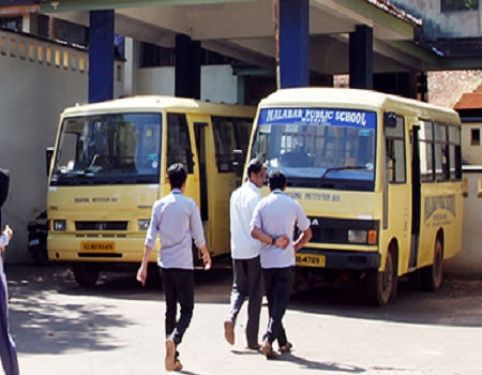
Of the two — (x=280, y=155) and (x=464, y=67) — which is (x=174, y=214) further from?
(x=464, y=67)

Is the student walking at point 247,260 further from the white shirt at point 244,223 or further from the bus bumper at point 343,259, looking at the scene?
the bus bumper at point 343,259

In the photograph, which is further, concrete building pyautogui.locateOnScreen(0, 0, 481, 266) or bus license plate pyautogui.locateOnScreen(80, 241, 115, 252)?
concrete building pyautogui.locateOnScreen(0, 0, 481, 266)

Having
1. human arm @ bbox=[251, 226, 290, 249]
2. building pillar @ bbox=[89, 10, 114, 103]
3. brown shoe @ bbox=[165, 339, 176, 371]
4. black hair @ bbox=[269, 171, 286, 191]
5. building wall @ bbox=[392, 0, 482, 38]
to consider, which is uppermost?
building wall @ bbox=[392, 0, 482, 38]

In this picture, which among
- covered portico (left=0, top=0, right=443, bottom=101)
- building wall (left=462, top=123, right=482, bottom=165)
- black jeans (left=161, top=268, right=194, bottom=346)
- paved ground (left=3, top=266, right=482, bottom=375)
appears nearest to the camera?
black jeans (left=161, top=268, right=194, bottom=346)

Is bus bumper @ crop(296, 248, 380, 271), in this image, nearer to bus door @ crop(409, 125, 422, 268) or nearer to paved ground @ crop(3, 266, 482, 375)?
paved ground @ crop(3, 266, 482, 375)

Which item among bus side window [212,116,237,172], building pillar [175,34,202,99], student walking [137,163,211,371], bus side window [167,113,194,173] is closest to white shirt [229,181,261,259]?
student walking [137,163,211,371]

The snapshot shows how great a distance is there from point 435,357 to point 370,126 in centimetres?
424

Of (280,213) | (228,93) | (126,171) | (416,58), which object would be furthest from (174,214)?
(228,93)

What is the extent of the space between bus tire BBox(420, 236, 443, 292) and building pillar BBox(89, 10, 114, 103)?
689 centimetres

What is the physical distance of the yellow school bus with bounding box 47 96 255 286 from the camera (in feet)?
52.9

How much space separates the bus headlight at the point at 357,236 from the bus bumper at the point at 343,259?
0.53 feet

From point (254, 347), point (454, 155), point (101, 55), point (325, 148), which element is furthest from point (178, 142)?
point (254, 347)

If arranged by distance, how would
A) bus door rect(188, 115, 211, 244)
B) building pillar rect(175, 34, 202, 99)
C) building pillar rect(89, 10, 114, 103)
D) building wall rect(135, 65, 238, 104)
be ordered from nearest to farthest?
bus door rect(188, 115, 211, 244) → building pillar rect(89, 10, 114, 103) → building pillar rect(175, 34, 202, 99) → building wall rect(135, 65, 238, 104)

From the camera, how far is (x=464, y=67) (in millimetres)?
29734
